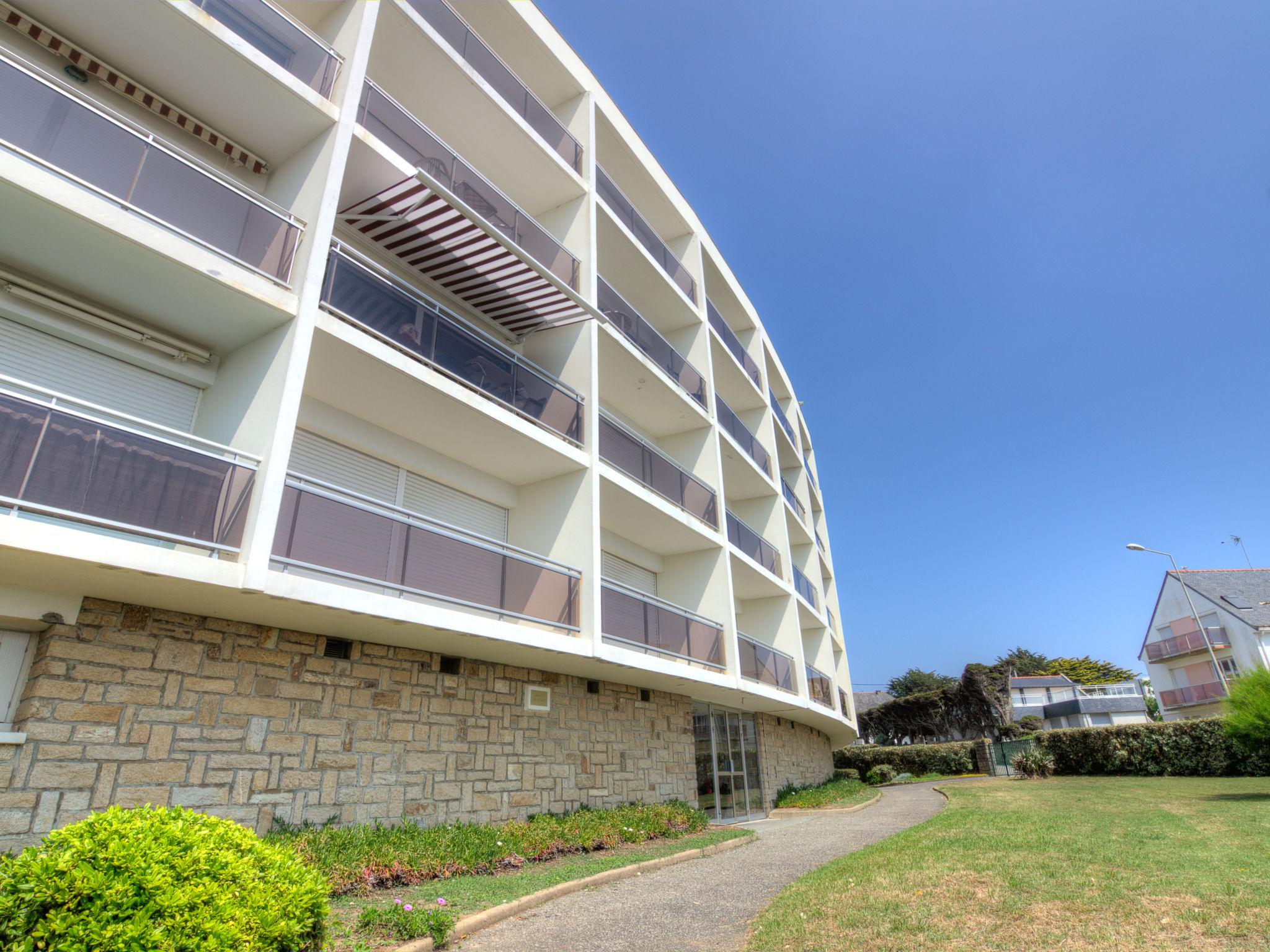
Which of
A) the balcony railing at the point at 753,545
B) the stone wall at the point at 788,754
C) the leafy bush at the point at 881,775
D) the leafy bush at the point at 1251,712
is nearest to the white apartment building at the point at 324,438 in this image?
the balcony railing at the point at 753,545

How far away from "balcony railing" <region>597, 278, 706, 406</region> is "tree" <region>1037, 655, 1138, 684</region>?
273 feet

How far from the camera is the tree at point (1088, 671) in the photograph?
8231cm

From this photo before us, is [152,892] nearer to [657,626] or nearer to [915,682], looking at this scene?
[657,626]

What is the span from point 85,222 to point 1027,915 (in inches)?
441

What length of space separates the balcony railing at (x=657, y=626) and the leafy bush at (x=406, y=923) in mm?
6143

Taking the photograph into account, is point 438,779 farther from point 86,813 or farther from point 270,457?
point 270,457

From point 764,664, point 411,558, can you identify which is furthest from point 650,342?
point 411,558

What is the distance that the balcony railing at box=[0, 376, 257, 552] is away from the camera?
241 inches

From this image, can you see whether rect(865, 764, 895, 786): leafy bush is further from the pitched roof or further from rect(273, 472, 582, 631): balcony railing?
rect(273, 472, 582, 631): balcony railing

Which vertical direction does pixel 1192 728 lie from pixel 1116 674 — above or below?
below

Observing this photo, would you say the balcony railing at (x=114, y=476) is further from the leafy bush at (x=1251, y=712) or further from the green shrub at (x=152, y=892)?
the leafy bush at (x=1251, y=712)

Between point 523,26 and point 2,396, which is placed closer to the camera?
point 2,396

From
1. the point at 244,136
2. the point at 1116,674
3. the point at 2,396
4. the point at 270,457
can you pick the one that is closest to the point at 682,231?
the point at 244,136

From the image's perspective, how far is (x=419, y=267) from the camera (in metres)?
12.2
